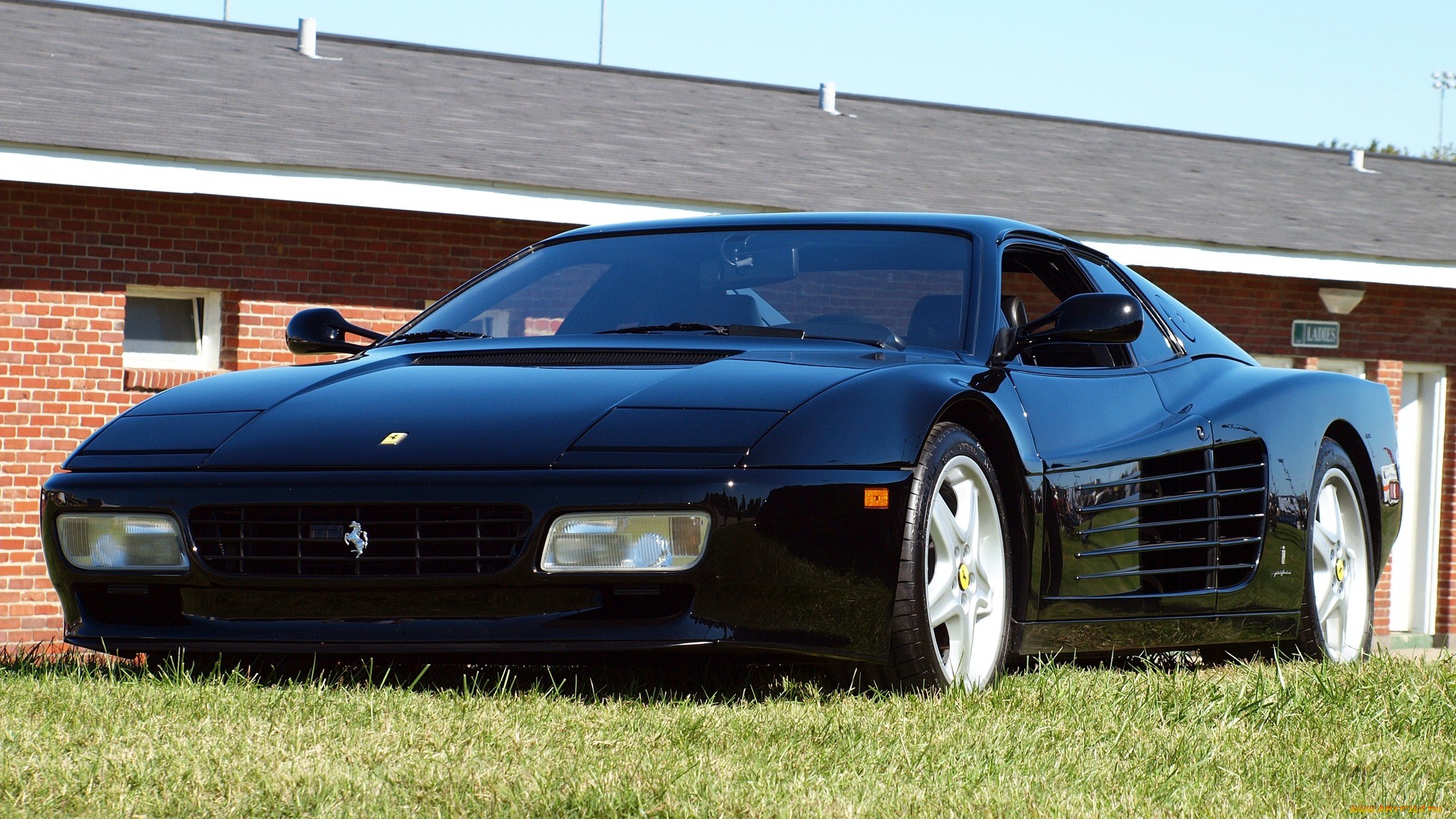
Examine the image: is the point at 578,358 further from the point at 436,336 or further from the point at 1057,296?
the point at 1057,296

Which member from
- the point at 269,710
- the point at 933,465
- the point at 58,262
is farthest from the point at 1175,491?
the point at 58,262

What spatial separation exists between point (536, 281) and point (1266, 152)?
15323 millimetres

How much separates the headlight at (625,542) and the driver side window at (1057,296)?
6.27 ft

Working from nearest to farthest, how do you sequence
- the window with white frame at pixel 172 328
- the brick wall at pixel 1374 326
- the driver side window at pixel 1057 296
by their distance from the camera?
the driver side window at pixel 1057 296 < the window with white frame at pixel 172 328 < the brick wall at pixel 1374 326

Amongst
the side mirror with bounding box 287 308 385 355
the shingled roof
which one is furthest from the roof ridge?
the side mirror with bounding box 287 308 385 355

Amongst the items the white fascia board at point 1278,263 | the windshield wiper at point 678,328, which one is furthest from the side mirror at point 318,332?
the white fascia board at point 1278,263

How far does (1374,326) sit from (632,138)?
6.94 m

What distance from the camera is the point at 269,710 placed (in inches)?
143

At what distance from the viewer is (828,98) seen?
1703cm

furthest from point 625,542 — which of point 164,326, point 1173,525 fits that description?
point 164,326

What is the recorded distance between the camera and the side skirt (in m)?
4.70

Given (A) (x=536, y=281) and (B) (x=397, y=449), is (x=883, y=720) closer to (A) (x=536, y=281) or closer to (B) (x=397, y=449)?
(B) (x=397, y=449)

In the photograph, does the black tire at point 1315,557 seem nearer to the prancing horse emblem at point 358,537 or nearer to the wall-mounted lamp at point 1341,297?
the prancing horse emblem at point 358,537

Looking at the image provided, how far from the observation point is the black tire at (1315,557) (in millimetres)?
5869
